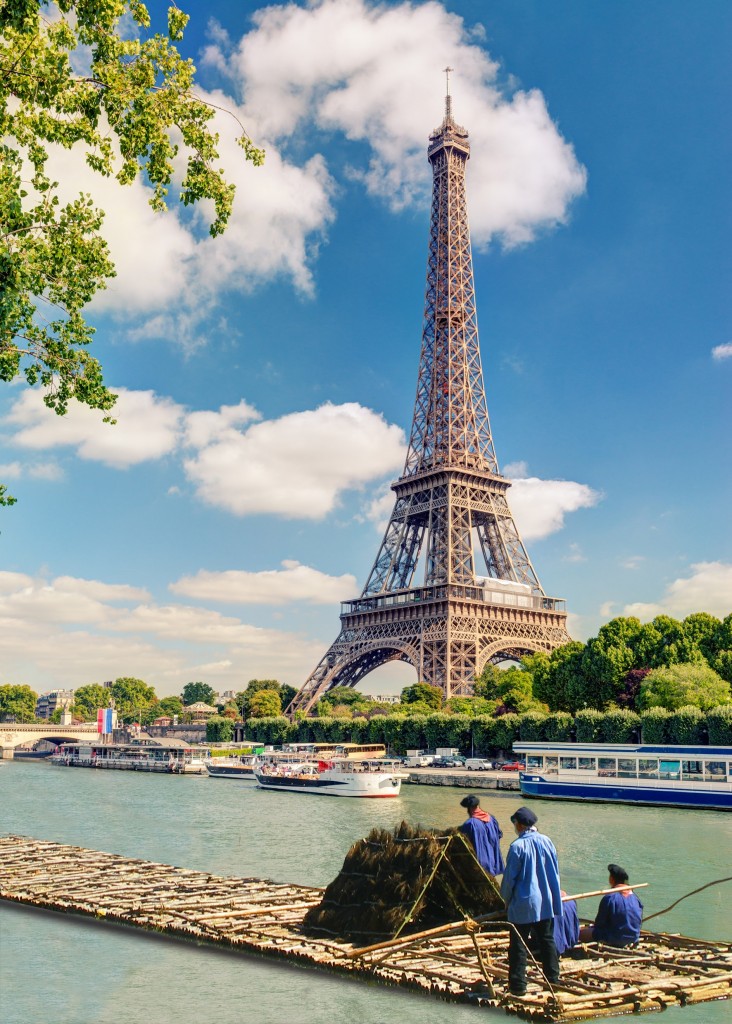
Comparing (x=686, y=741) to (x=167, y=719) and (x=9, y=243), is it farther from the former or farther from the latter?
(x=167, y=719)

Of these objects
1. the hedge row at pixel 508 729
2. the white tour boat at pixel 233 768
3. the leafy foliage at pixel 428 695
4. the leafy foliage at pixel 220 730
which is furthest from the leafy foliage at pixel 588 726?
the leafy foliage at pixel 220 730

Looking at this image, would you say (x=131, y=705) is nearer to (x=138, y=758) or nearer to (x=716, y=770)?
(x=138, y=758)

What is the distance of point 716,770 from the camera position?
151 feet

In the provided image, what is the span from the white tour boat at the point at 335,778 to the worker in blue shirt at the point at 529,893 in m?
42.5

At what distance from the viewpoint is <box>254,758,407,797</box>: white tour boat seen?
53156 mm

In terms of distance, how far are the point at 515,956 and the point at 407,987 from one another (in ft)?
4.69

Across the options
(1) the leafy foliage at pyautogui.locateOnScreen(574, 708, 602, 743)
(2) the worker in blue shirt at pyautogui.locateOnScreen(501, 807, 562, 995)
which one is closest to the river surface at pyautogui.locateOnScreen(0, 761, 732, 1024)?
(2) the worker in blue shirt at pyautogui.locateOnScreen(501, 807, 562, 995)

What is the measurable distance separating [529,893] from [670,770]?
39487 millimetres

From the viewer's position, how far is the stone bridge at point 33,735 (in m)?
124

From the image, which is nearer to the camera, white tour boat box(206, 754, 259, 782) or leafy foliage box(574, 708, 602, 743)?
leafy foliage box(574, 708, 602, 743)

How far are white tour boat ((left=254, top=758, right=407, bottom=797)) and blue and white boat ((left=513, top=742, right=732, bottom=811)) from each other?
7381 mm

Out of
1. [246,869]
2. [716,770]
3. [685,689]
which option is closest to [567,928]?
[246,869]

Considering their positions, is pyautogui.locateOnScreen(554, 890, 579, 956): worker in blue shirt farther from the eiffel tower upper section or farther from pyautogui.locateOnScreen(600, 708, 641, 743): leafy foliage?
the eiffel tower upper section

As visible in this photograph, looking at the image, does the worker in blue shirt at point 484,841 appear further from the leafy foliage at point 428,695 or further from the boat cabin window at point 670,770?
the leafy foliage at point 428,695
